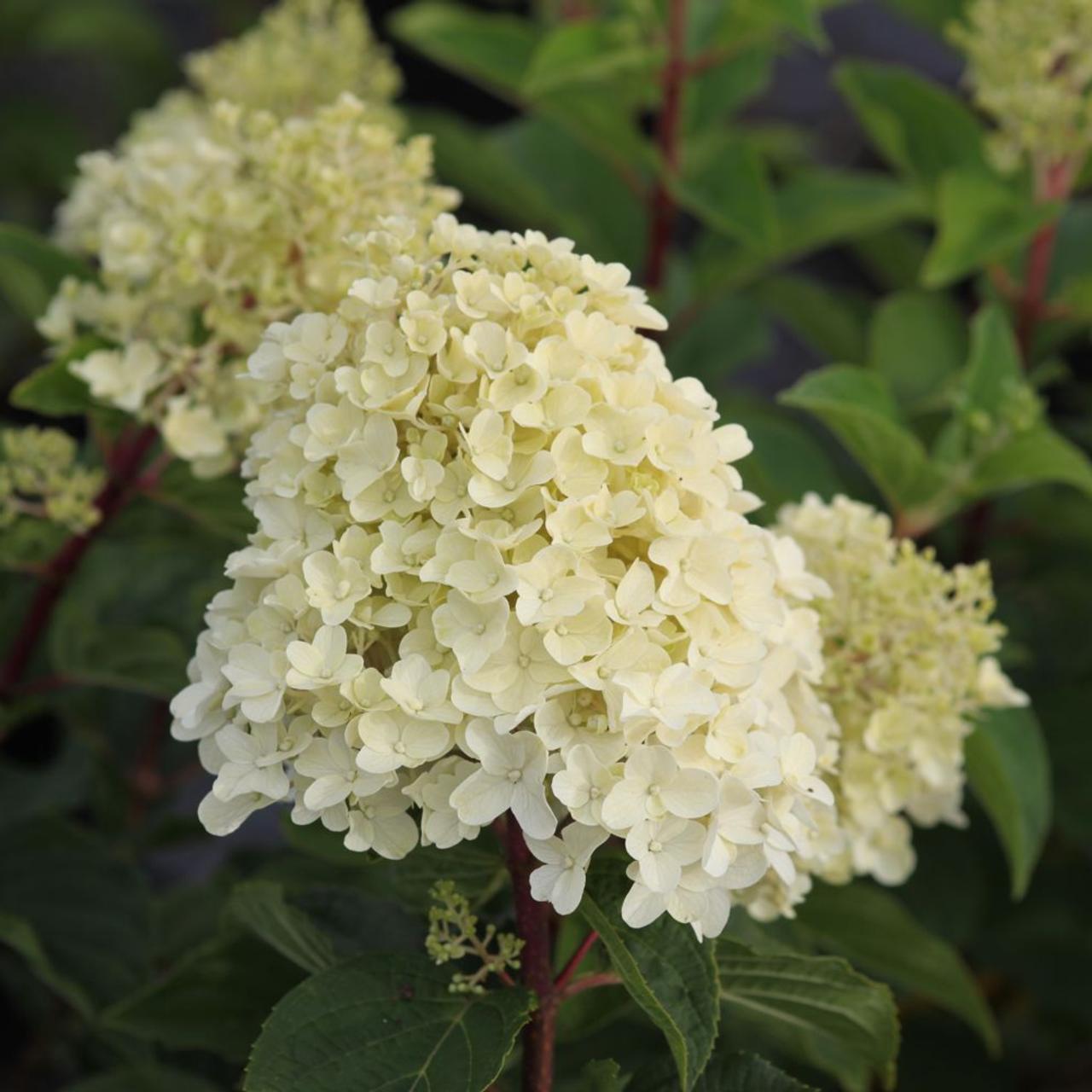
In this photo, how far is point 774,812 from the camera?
0.85m

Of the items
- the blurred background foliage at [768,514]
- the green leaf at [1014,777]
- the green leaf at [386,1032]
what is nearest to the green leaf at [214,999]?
the blurred background foliage at [768,514]

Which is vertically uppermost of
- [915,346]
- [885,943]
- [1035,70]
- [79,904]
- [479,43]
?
[1035,70]

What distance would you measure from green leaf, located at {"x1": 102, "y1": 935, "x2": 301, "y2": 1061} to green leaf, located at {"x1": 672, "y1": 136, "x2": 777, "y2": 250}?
943 mm

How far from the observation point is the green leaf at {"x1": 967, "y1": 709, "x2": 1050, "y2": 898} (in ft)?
4.02

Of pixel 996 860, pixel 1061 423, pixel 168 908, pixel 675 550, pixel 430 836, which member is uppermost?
pixel 675 550

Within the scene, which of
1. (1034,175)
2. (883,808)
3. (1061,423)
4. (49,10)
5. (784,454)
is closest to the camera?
(883,808)

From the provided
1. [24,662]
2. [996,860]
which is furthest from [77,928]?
[996,860]

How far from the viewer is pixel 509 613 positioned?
81 cm

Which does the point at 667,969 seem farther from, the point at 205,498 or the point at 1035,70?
the point at 1035,70

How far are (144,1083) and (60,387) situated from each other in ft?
2.07

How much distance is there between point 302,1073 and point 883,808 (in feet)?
1.55

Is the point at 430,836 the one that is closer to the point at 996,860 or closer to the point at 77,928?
the point at 77,928

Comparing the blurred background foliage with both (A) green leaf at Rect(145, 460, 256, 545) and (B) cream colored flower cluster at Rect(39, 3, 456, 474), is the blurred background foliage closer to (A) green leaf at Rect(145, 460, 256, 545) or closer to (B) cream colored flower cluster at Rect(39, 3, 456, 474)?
(A) green leaf at Rect(145, 460, 256, 545)

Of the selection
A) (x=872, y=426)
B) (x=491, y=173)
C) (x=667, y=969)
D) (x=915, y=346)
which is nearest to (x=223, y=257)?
(x=872, y=426)
